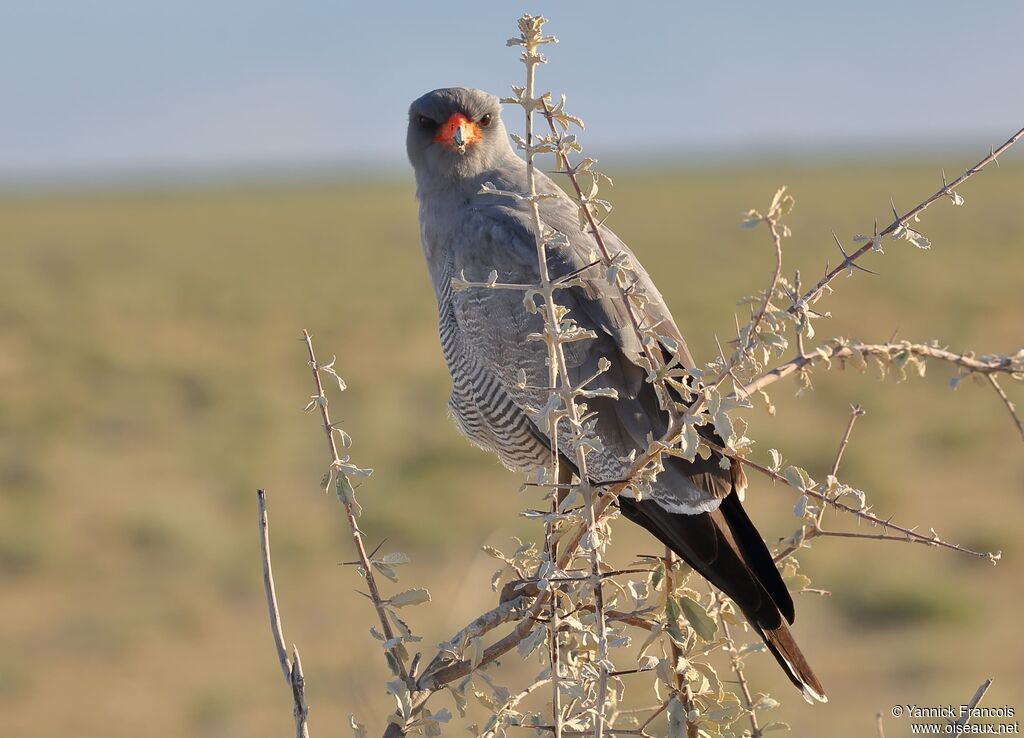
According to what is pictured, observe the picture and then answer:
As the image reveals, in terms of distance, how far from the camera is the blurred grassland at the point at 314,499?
8352mm

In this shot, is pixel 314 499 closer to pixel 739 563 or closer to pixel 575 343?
pixel 575 343

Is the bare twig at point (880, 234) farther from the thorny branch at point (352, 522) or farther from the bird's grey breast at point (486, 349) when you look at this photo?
the bird's grey breast at point (486, 349)

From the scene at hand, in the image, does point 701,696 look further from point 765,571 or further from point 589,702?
point 765,571

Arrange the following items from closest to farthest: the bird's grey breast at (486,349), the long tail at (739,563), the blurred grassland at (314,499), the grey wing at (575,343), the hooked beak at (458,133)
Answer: the long tail at (739,563) → the grey wing at (575,343) → the bird's grey breast at (486,349) → the hooked beak at (458,133) → the blurred grassland at (314,499)

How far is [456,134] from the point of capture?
4219 millimetres

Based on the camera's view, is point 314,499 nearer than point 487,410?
No

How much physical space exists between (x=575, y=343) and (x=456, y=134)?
1.09 metres

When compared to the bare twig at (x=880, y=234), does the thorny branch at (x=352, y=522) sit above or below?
below

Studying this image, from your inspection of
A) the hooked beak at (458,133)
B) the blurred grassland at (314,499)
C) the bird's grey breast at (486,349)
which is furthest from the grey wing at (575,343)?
the blurred grassland at (314,499)

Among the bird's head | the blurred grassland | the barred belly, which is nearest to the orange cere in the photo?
the bird's head

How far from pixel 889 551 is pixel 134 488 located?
7.99m

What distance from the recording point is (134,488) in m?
12.9

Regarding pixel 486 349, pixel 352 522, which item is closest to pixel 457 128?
pixel 486 349

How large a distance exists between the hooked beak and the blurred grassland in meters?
1.69
